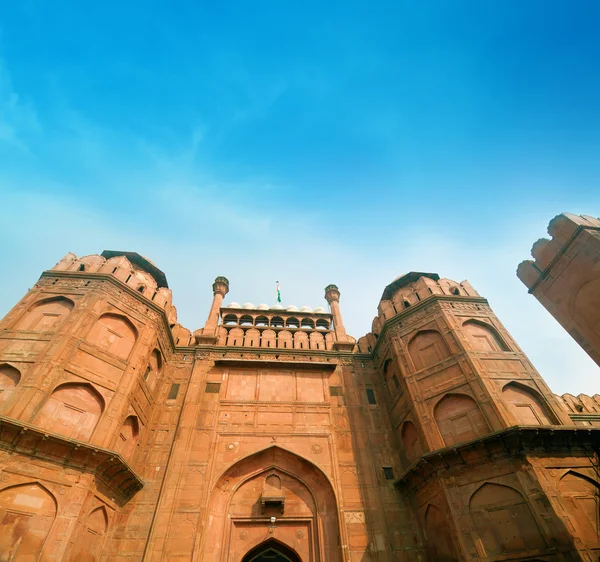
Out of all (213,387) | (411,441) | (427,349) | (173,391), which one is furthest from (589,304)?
(173,391)

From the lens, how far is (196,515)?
559 inches

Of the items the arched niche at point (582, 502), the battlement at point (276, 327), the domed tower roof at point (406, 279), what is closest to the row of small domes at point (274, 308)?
the battlement at point (276, 327)

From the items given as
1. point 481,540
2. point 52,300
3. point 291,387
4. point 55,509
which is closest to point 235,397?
point 291,387

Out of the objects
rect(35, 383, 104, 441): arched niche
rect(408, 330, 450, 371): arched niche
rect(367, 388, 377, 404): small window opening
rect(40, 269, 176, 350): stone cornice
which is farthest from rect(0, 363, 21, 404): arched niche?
rect(408, 330, 450, 371): arched niche

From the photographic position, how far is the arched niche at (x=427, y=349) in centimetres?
1695

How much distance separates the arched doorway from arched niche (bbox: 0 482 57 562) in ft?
25.1

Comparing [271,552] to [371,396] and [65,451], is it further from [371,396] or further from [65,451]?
[65,451]

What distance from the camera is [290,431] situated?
17.3m

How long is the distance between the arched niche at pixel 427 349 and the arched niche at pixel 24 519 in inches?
599

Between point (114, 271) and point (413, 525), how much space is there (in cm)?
1802

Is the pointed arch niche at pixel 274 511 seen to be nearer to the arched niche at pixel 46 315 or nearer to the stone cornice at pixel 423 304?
the stone cornice at pixel 423 304

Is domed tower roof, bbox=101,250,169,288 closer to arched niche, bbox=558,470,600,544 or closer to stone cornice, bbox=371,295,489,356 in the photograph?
stone cornice, bbox=371,295,489,356

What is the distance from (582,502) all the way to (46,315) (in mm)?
21314

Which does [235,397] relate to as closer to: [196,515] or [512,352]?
[196,515]
